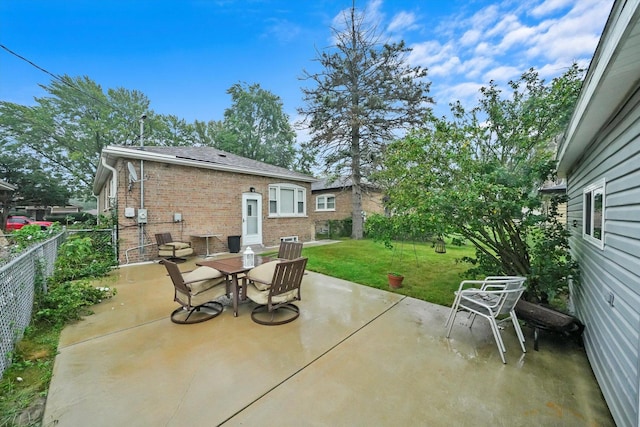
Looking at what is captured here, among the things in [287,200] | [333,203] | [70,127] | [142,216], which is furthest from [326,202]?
[70,127]

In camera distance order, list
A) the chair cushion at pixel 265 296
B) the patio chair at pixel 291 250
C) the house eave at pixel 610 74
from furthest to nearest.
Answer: the patio chair at pixel 291 250, the chair cushion at pixel 265 296, the house eave at pixel 610 74

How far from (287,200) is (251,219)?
82.9 inches

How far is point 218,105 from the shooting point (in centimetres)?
2536

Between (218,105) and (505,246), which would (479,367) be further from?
(218,105)

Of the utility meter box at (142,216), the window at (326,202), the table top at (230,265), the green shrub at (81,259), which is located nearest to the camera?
the table top at (230,265)

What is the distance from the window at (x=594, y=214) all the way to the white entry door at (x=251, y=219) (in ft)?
31.8

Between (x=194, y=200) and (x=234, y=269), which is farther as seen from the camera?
(x=194, y=200)

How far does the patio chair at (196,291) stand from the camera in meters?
3.58

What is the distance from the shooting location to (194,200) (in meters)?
8.80

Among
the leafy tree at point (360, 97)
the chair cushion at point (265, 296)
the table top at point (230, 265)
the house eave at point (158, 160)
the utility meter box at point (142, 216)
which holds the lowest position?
the chair cushion at point (265, 296)

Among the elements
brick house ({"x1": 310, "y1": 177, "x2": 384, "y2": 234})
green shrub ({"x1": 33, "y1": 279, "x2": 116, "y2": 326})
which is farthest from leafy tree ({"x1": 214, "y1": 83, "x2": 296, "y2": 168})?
green shrub ({"x1": 33, "y1": 279, "x2": 116, "y2": 326})

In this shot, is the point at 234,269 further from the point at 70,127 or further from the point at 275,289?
the point at 70,127

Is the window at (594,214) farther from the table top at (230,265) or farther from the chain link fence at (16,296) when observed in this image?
the chain link fence at (16,296)

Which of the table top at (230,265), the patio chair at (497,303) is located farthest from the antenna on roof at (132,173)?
the patio chair at (497,303)
